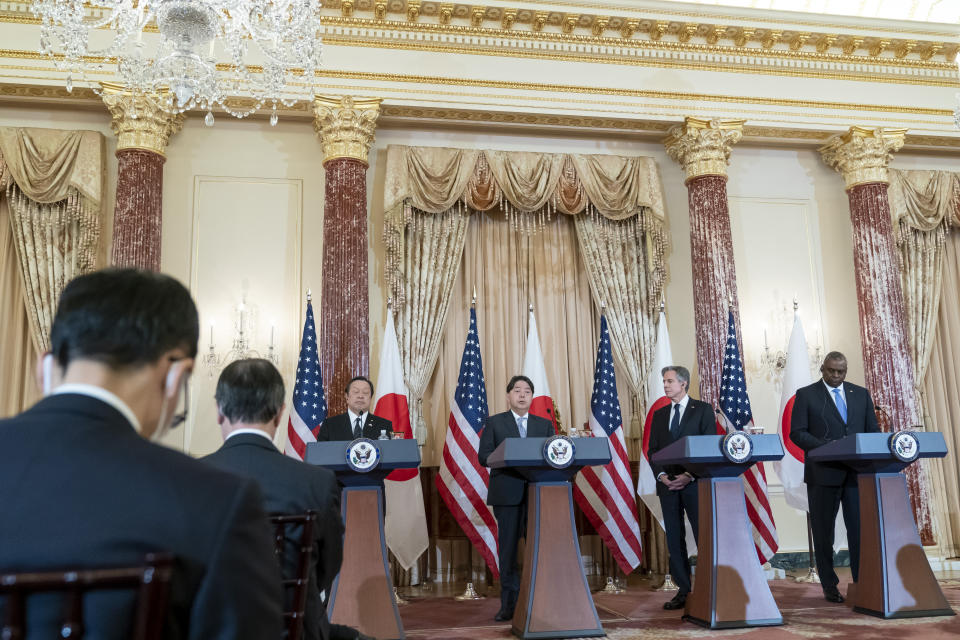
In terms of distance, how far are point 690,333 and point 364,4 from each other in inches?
176

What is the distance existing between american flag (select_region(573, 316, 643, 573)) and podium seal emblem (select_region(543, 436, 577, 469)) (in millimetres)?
1607

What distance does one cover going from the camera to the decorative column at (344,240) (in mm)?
7340

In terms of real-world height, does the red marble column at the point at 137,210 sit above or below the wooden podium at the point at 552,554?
above

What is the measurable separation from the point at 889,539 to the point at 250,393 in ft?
13.9

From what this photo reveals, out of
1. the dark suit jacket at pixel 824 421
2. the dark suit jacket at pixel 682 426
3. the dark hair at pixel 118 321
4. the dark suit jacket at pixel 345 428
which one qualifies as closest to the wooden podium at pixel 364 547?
the dark suit jacket at pixel 345 428

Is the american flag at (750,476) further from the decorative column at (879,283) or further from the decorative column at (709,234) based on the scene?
the decorative column at (879,283)

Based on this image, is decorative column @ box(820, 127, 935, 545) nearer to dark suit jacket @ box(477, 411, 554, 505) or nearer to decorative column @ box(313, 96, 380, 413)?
dark suit jacket @ box(477, 411, 554, 505)

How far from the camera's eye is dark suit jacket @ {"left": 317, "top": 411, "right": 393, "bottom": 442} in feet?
19.7

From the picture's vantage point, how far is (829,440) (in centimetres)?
584

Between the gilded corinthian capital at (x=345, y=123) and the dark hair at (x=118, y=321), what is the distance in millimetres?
6802

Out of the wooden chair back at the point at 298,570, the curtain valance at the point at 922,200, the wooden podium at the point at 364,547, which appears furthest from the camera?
the curtain valance at the point at 922,200

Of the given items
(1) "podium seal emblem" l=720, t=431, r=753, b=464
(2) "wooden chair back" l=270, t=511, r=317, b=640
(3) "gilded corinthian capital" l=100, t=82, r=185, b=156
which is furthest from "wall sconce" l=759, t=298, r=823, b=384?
(2) "wooden chair back" l=270, t=511, r=317, b=640

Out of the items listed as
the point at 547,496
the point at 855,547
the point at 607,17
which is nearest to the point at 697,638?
the point at 547,496

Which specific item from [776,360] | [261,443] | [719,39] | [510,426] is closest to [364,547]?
[510,426]
